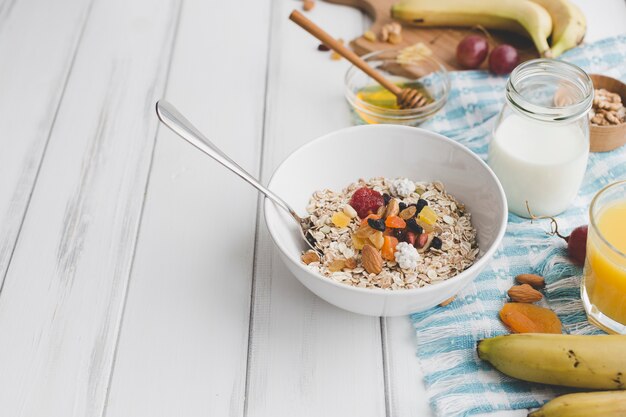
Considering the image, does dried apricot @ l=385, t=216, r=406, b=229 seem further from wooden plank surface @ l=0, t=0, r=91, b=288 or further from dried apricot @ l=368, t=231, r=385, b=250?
wooden plank surface @ l=0, t=0, r=91, b=288

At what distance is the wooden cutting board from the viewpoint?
5.91ft

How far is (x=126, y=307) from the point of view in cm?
129

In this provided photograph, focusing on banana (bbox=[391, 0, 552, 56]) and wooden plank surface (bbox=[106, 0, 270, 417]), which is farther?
banana (bbox=[391, 0, 552, 56])

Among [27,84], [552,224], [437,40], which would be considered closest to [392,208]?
[552,224]

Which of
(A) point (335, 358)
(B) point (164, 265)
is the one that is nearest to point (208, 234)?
(B) point (164, 265)

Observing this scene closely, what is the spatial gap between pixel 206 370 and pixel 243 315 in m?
0.12

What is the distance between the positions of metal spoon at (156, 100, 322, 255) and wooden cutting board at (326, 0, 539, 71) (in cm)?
70

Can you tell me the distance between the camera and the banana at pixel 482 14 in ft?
5.68

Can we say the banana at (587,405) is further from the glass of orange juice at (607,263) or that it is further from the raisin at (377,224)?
the raisin at (377,224)

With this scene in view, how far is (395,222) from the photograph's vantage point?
1.24 meters

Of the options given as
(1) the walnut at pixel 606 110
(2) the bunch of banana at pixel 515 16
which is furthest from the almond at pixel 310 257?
(2) the bunch of banana at pixel 515 16

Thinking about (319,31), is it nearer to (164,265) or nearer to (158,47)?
(158,47)

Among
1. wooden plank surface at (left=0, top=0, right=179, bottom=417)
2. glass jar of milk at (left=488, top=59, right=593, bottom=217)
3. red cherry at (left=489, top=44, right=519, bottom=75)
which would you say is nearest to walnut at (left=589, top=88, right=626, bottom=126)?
glass jar of milk at (left=488, top=59, right=593, bottom=217)

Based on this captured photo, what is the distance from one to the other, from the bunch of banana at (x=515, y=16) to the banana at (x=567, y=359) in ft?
2.81
